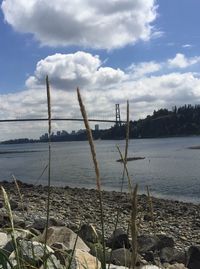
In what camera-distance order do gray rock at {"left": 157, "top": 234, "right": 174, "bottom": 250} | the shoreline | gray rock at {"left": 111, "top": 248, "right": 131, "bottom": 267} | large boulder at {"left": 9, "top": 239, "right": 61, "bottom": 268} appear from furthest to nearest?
the shoreline → gray rock at {"left": 157, "top": 234, "right": 174, "bottom": 250} → gray rock at {"left": 111, "top": 248, "right": 131, "bottom": 267} → large boulder at {"left": 9, "top": 239, "right": 61, "bottom": 268}

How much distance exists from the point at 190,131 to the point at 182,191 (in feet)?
458

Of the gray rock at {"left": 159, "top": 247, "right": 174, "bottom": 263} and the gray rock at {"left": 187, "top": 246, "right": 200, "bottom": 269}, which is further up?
the gray rock at {"left": 187, "top": 246, "right": 200, "bottom": 269}

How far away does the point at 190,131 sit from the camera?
169625 mm

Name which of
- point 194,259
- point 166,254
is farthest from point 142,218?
point 194,259

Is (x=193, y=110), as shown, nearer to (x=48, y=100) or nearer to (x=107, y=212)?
(x=107, y=212)

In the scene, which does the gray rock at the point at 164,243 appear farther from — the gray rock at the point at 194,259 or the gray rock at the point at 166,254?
the gray rock at the point at 194,259

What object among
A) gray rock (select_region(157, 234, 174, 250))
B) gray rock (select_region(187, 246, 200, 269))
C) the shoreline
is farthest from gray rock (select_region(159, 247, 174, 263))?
the shoreline

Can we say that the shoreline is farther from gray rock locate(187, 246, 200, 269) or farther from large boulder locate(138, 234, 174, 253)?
gray rock locate(187, 246, 200, 269)

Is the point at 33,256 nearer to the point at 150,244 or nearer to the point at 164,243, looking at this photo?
the point at 150,244

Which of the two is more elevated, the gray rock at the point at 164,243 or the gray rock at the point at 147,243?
the gray rock at the point at 147,243

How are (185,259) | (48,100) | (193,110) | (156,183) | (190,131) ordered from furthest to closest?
(190,131), (193,110), (156,183), (185,259), (48,100)

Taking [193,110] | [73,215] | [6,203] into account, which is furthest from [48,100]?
[193,110]

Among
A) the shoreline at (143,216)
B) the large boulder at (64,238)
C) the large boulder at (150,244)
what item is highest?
the large boulder at (64,238)

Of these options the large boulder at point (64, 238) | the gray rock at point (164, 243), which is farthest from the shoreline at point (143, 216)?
the large boulder at point (64, 238)
